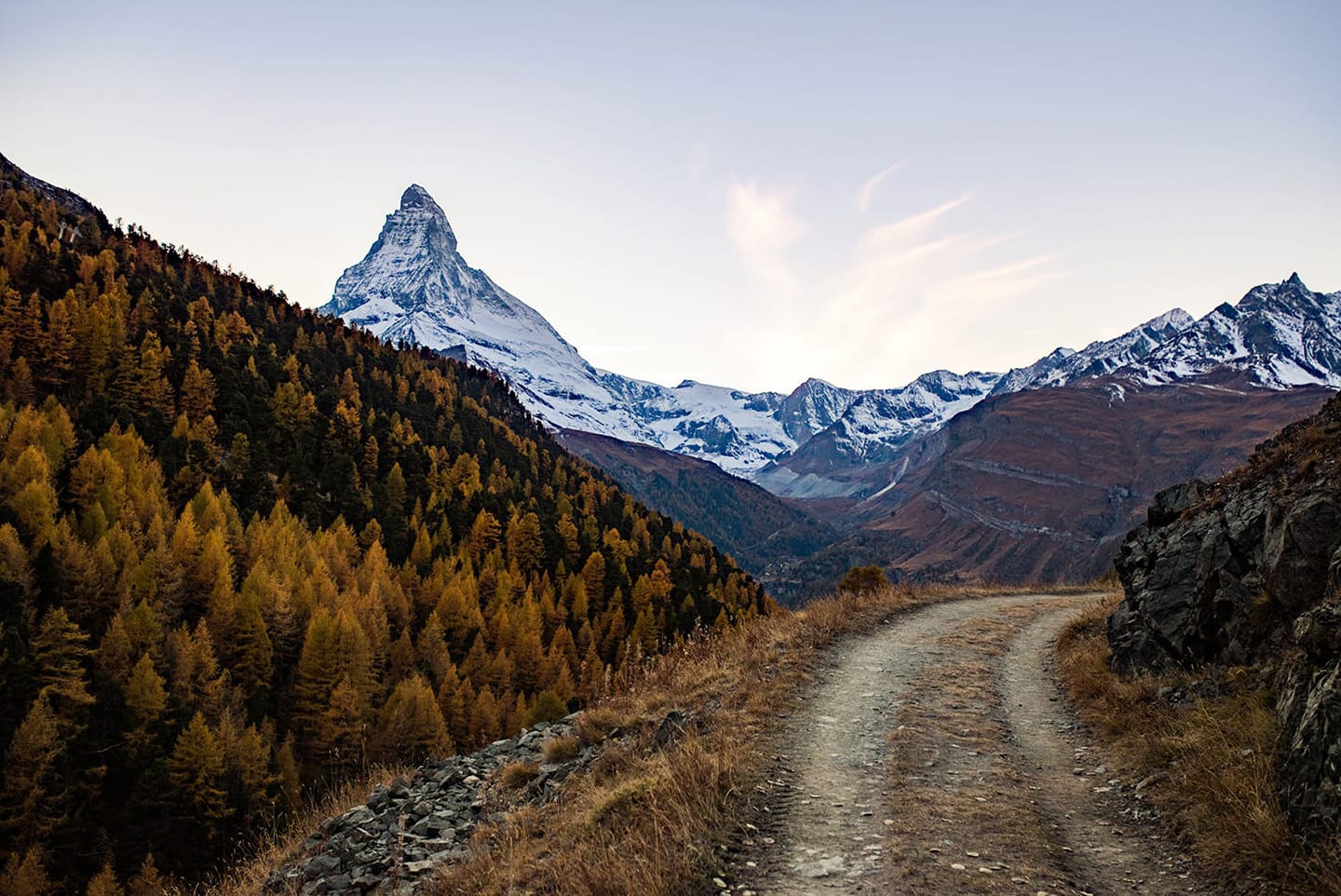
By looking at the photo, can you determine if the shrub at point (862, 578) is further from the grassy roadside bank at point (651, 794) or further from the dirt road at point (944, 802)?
the dirt road at point (944, 802)

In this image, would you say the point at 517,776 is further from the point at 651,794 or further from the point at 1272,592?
the point at 1272,592

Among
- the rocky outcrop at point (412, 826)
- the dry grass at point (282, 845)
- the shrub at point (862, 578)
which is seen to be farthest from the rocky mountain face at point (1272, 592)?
the shrub at point (862, 578)

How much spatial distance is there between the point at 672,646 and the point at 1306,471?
48.8ft

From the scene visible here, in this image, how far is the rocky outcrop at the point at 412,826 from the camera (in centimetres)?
1082

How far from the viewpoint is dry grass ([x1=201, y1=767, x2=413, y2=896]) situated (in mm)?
12898

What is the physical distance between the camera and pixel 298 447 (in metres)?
122

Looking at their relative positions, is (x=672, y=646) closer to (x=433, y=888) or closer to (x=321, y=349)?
(x=433, y=888)

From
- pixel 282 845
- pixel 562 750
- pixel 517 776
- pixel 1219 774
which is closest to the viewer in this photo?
pixel 1219 774

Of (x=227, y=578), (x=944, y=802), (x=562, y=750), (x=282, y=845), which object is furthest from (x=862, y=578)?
(x=227, y=578)

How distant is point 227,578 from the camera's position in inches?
2982

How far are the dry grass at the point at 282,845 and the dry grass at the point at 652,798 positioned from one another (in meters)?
5.08

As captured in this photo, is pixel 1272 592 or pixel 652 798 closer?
pixel 652 798

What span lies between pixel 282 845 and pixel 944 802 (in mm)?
15016

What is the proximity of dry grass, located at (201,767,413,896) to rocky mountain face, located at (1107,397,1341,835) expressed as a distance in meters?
14.6
